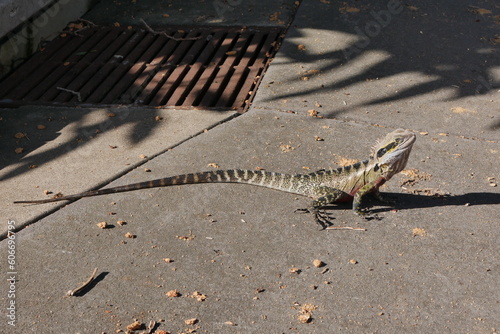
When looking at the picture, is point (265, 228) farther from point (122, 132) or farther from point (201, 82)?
point (201, 82)

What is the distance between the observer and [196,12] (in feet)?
26.8

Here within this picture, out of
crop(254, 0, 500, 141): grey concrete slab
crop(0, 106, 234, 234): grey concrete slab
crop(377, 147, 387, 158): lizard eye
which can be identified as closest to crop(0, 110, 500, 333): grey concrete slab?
crop(0, 106, 234, 234): grey concrete slab

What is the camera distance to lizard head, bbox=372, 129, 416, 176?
4570 millimetres

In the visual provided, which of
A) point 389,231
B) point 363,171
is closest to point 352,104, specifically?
point 363,171

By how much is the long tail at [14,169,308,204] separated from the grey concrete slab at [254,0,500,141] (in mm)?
1357

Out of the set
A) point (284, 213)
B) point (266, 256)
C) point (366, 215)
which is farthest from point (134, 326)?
point (366, 215)

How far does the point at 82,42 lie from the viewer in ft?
25.1

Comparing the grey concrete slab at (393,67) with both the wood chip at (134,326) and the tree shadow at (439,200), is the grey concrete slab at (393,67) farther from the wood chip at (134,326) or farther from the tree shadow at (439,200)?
the wood chip at (134,326)

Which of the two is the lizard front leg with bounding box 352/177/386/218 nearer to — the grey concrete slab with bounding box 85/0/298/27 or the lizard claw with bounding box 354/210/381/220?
the lizard claw with bounding box 354/210/381/220

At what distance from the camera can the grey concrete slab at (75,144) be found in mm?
5098

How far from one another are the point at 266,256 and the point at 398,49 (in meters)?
3.81

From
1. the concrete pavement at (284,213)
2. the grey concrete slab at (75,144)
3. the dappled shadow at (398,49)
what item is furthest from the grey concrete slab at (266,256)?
the dappled shadow at (398,49)

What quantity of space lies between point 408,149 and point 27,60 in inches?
189

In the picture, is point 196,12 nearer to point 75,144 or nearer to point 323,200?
point 75,144
